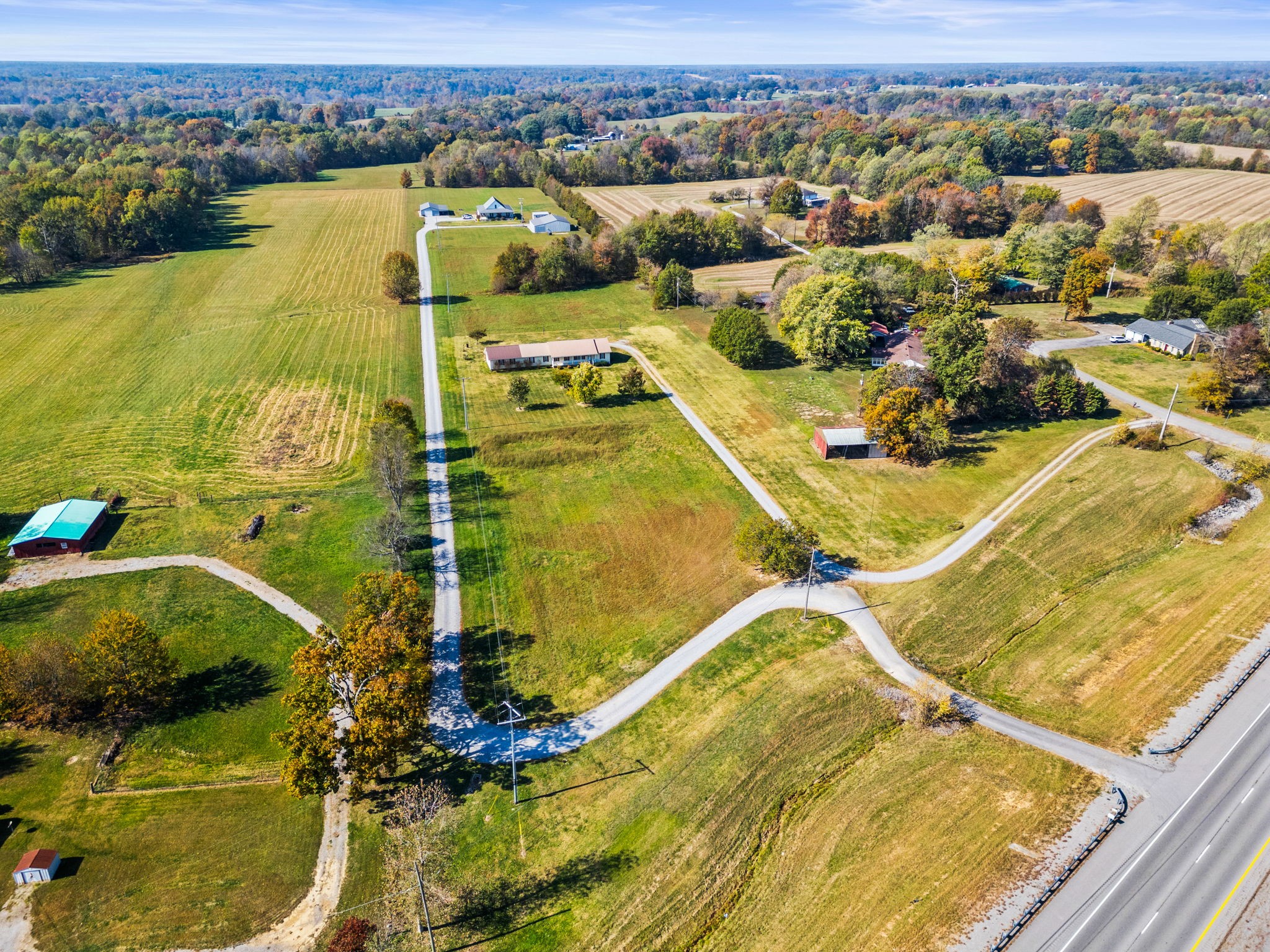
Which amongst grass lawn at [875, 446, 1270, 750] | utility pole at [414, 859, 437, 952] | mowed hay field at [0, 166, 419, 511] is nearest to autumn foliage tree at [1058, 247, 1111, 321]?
grass lawn at [875, 446, 1270, 750]

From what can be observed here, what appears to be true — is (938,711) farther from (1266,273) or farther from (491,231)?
(491,231)

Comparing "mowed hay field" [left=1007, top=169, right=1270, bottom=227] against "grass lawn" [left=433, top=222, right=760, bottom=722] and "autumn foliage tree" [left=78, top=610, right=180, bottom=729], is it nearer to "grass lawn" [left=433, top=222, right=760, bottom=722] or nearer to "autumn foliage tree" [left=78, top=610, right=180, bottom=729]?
"grass lawn" [left=433, top=222, right=760, bottom=722]

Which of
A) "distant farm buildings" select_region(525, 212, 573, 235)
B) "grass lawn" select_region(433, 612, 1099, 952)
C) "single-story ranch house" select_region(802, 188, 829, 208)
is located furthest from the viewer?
"single-story ranch house" select_region(802, 188, 829, 208)

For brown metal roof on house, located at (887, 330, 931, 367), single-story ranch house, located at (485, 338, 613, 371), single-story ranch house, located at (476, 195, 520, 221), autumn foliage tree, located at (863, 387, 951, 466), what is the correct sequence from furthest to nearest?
1. single-story ranch house, located at (476, 195, 520, 221)
2. single-story ranch house, located at (485, 338, 613, 371)
3. brown metal roof on house, located at (887, 330, 931, 367)
4. autumn foliage tree, located at (863, 387, 951, 466)

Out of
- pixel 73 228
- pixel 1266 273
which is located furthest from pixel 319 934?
pixel 73 228

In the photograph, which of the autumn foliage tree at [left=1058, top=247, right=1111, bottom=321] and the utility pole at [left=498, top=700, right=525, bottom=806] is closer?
the utility pole at [left=498, top=700, right=525, bottom=806]

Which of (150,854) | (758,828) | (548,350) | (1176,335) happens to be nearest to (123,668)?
(150,854)
